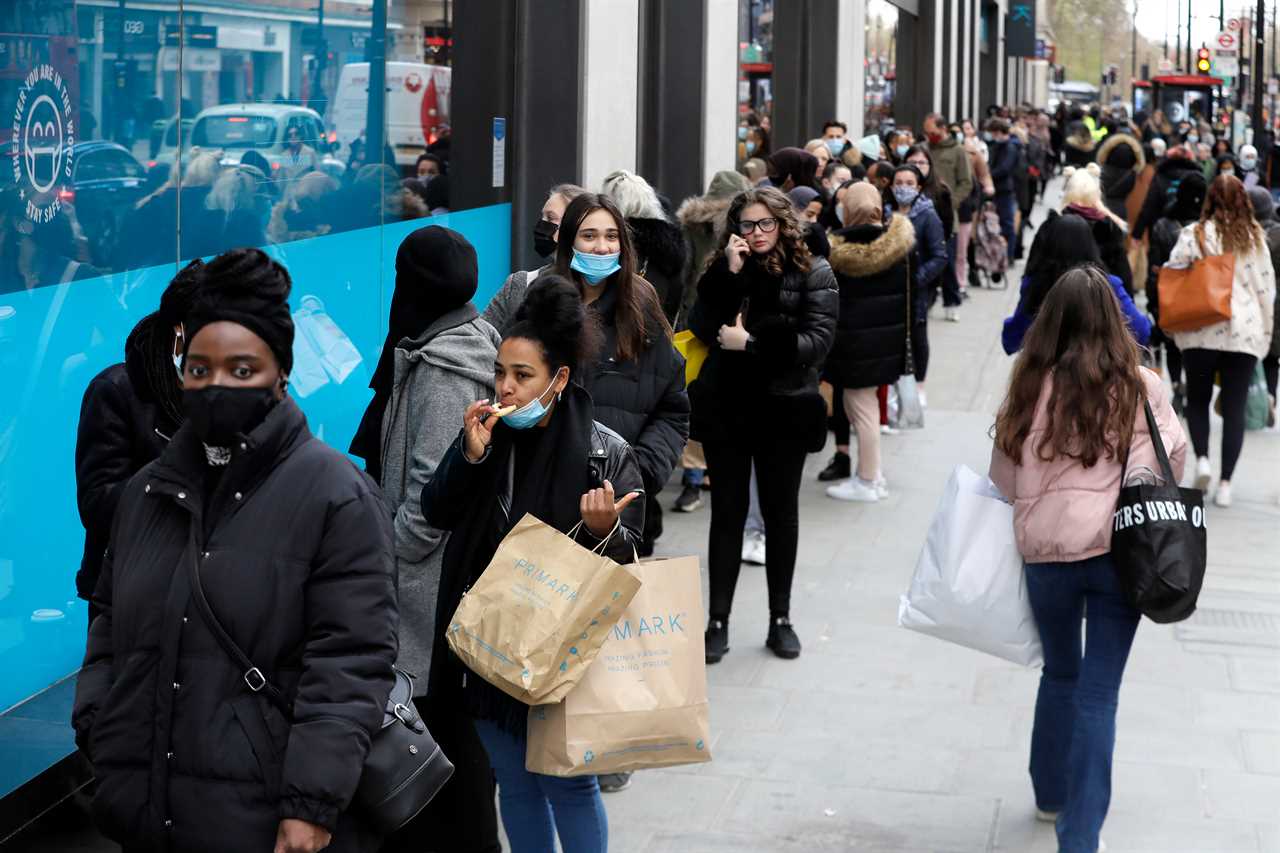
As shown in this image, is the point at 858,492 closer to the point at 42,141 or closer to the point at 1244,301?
the point at 1244,301

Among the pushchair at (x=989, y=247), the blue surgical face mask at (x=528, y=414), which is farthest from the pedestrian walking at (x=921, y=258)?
the pushchair at (x=989, y=247)

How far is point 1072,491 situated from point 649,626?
5.09 ft

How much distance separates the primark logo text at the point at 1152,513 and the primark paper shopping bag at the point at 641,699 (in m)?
1.40

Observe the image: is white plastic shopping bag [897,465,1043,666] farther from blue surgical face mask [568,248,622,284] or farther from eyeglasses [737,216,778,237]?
eyeglasses [737,216,778,237]

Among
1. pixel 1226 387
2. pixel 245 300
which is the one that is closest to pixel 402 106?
pixel 1226 387

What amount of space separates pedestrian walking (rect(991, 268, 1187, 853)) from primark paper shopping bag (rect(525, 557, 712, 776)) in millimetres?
1397

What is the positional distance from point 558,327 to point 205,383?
3.42 ft

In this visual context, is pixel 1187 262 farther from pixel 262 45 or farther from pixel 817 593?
pixel 262 45

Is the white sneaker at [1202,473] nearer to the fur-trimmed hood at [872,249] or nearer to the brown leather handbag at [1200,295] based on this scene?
the brown leather handbag at [1200,295]

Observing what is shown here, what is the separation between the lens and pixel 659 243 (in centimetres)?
707

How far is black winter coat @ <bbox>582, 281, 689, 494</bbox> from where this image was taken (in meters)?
5.43

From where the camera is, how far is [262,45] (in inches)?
253

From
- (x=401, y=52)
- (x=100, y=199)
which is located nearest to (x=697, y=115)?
(x=401, y=52)

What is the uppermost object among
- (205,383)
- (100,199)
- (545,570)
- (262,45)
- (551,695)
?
(262,45)
